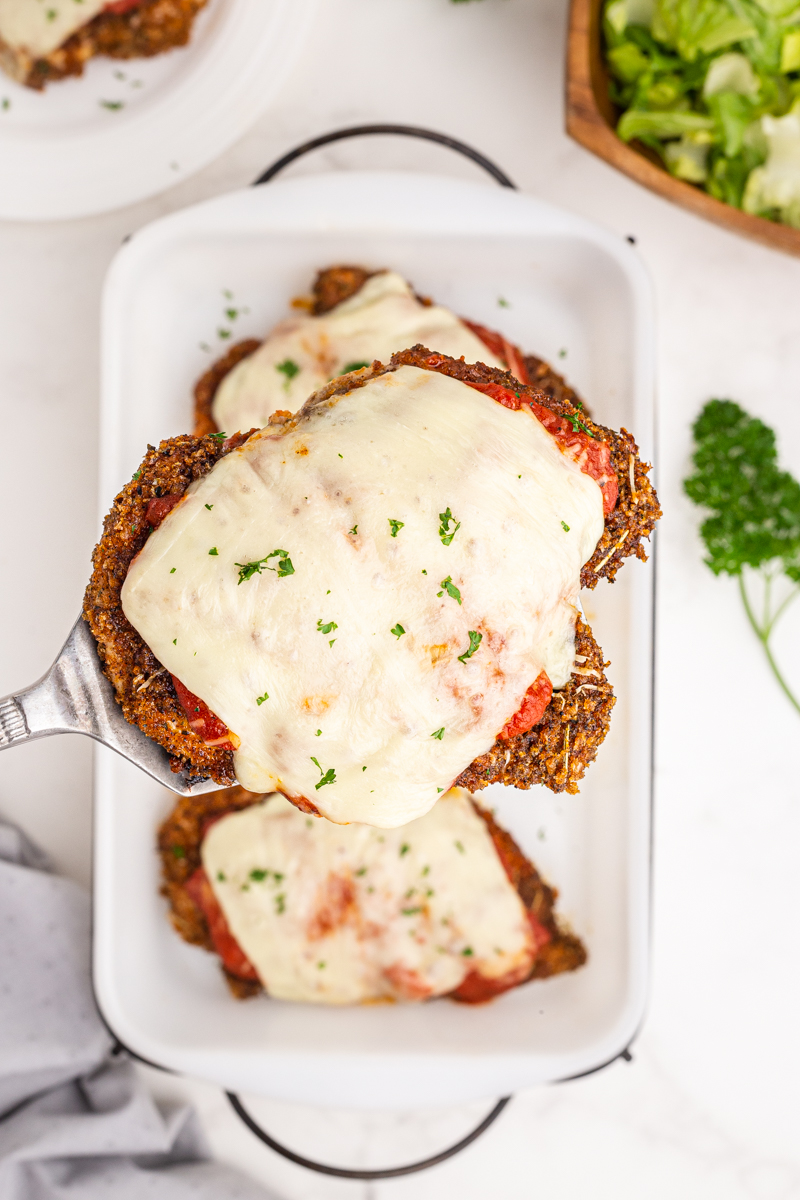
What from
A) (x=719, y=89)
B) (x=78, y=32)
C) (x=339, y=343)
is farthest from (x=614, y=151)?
(x=78, y=32)

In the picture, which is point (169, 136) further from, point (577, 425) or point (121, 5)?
point (577, 425)

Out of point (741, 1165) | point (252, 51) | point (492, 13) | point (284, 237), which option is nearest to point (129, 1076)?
point (741, 1165)

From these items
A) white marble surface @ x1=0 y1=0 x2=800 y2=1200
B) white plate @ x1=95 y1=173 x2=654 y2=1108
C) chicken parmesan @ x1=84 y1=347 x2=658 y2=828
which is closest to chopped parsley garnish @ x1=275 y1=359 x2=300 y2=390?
white plate @ x1=95 y1=173 x2=654 y2=1108

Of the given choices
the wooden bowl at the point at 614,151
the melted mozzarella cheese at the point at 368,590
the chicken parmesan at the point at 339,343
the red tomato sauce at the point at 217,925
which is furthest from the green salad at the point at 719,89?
the red tomato sauce at the point at 217,925

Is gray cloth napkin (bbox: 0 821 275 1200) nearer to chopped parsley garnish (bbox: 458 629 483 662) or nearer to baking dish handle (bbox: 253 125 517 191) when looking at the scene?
chopped parsley garnish (bbox: 458 629 483 662)

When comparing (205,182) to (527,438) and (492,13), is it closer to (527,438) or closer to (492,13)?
(492,13)

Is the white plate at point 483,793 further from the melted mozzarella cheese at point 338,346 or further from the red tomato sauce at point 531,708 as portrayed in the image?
the red tomato sauce at point 531,708

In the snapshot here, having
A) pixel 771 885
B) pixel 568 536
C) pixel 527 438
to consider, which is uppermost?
pixel 527 438
